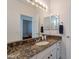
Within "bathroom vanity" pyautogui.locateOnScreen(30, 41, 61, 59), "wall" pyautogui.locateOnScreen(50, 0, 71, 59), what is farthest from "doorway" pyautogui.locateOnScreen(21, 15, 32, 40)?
"wall" pyautogui.locateOnScreen(50, 0, 71, 59)

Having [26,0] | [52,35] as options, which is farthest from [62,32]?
[26,0]

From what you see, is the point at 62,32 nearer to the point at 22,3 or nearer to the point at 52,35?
the point at 52,35

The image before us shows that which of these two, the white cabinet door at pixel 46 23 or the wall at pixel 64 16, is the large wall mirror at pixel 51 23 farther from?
the wall at pixel 64 16

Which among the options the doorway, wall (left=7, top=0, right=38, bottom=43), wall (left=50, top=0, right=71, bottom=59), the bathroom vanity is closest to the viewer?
the bathroom vanity

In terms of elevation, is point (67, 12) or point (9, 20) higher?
point (67, 12)

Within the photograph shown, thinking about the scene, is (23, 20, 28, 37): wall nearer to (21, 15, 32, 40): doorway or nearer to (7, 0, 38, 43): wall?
(21, 15, 32, 40): doorway

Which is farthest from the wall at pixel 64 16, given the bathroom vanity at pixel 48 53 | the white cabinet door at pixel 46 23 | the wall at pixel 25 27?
the wall at pixel 25 27

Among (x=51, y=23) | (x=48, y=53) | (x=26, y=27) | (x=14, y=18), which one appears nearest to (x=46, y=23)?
(x=51, y=23)

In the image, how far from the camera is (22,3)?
7.35ft

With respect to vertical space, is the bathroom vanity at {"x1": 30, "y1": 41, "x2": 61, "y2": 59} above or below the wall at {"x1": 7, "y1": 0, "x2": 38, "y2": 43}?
below
